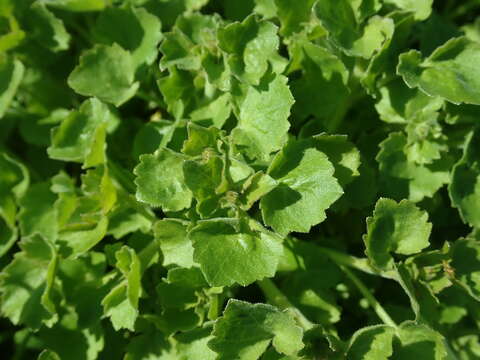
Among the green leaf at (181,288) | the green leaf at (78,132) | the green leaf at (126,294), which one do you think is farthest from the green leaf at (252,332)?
the green leaf at (78,132)

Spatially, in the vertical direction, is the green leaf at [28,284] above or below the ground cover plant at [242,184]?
below

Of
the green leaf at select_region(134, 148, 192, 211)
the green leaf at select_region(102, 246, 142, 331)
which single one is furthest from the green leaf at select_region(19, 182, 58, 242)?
the green leaf at select_region(134, 148, 192, 211)

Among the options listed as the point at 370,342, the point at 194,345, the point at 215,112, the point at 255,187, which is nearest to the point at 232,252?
the point at 255,187

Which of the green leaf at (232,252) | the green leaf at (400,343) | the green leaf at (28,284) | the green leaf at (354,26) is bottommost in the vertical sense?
the green leaf at (28,284)

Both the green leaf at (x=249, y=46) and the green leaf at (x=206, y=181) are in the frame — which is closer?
the green leaf at (x=206, y=181)

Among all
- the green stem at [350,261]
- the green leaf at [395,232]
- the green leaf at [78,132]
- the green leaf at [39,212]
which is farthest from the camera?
the green leaf at [39,212]

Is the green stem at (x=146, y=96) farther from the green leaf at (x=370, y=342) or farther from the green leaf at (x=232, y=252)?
the green leaf at (x=370, y=342)

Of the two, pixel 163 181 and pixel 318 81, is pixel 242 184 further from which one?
pixel 318 81
